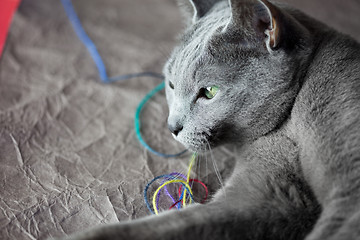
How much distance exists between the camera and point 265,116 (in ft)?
3.24

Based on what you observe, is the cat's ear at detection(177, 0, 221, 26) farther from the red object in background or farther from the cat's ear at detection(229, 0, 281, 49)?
the red object in background

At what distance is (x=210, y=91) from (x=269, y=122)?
6.7 inches

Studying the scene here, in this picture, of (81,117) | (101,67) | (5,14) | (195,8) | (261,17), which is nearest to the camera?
(261,17)

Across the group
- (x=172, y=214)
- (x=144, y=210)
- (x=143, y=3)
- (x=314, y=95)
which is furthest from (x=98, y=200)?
(x=143, y=3)

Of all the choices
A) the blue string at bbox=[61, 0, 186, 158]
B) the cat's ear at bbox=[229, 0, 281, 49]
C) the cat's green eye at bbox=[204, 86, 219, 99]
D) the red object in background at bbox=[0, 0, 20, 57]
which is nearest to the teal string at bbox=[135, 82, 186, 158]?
the blue string at bbox=[61, 0, 186, 158]

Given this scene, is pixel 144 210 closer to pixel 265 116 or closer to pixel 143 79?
pixel 265 116

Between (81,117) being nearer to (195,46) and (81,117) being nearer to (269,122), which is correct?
(195,46)

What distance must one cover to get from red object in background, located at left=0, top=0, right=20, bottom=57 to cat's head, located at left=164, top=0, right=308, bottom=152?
0.86 meters

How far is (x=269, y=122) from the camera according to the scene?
1.00 m

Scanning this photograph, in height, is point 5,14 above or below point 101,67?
above

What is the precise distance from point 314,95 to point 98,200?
2.03 feet

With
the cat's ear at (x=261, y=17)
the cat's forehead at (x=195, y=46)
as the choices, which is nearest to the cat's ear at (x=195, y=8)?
the cat's forehead at (x=195, y=46)

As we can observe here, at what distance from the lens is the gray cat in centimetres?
81

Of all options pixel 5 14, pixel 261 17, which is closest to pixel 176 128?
pixel 261 17
